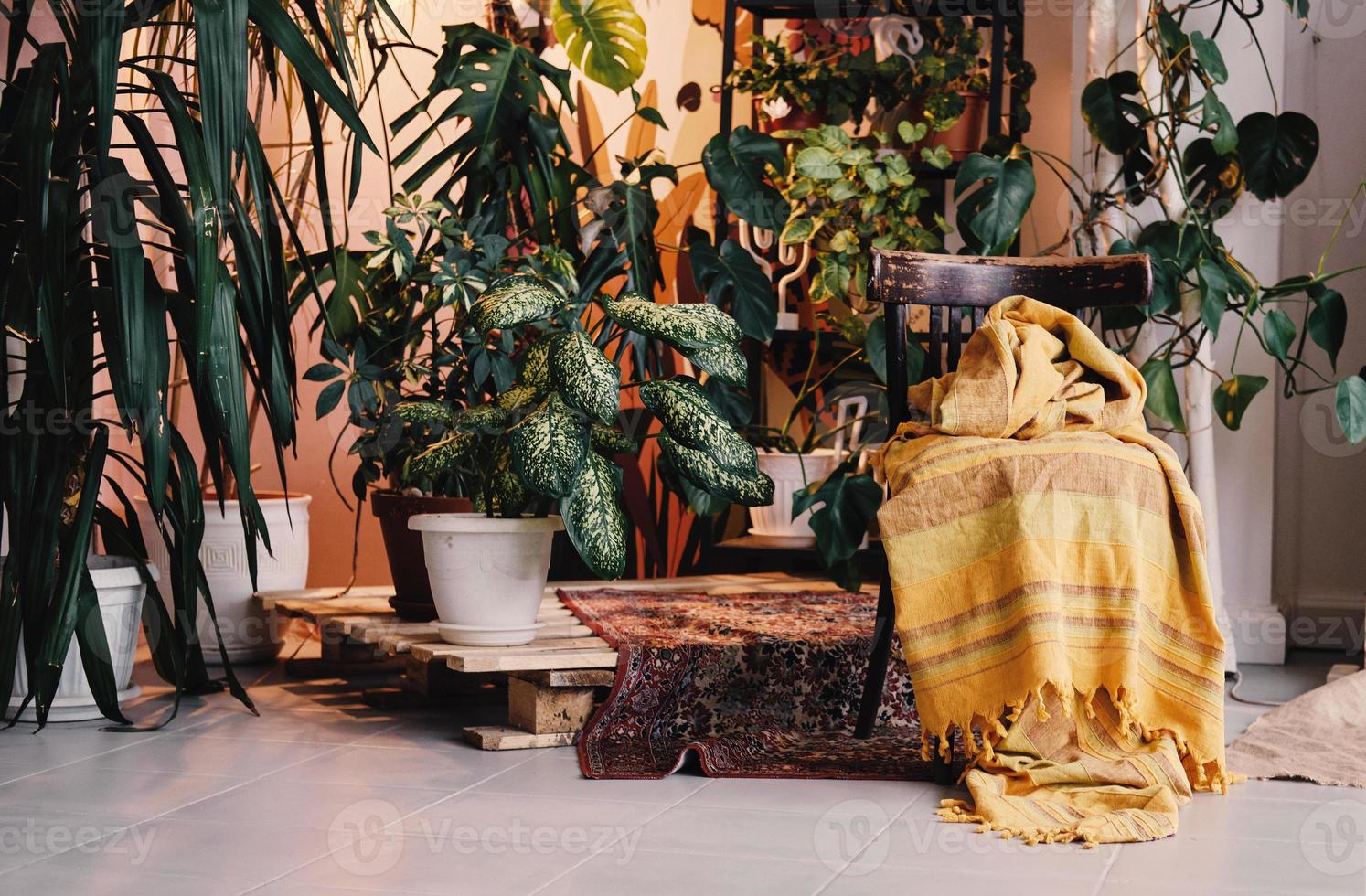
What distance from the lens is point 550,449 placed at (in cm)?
232

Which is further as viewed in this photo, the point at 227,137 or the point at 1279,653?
the point at 1279,653

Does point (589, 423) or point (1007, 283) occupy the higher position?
point (1007, 283)

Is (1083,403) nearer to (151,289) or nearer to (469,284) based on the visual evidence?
(469,284)

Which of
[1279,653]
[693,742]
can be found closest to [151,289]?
[693,742]

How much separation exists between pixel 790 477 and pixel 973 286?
3.80ft

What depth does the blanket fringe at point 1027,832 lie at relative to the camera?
1896mm

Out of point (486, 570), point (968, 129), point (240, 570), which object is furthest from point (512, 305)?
point (968, 129)

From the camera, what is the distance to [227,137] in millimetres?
2207

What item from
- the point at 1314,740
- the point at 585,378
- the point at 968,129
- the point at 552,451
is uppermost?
the point at 968,129

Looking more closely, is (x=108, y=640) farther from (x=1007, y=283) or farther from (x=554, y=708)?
(x=1007, y=283)

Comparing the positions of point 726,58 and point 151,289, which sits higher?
point 726,58

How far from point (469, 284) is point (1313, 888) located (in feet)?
5.94

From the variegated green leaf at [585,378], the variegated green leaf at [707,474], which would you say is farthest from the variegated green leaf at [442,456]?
the variegated green leaf at [707,474]

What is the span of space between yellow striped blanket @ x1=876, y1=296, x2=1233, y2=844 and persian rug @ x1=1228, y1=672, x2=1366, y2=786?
207 mm
